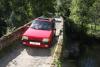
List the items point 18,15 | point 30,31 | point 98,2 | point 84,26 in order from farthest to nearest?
point 18,15
point 84,26
point 98,2
point 30,31

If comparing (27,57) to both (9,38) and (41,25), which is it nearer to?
(9,38)

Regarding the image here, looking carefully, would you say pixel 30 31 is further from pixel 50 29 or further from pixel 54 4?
pixel 54 4

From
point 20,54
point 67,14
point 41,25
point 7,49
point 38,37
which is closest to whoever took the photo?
point 20,54

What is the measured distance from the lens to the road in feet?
38.3

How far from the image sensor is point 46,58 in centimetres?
1265

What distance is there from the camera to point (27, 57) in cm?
1252

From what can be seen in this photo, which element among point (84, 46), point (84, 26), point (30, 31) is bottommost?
point (84, 46)

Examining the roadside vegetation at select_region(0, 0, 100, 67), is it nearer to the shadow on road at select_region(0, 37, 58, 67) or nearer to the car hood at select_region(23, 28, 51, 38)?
the car hood at select_region(23, 28, 51, 38)

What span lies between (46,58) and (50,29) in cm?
222

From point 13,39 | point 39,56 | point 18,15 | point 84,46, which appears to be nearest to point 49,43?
point 39,56

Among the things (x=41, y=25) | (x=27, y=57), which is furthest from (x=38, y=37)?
(x=41, y=25)

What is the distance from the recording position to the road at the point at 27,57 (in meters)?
11.7

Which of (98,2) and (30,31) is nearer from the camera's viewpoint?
(30,31)

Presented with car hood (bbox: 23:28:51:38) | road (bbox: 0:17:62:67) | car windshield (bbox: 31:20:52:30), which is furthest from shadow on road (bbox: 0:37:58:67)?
car windshield (bbox: 31:20:52:30)
